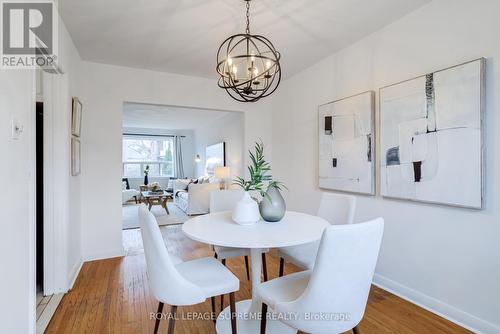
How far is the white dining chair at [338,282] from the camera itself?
43.3 inches

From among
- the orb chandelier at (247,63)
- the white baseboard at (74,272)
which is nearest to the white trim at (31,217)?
the white baseboard at (74,272)

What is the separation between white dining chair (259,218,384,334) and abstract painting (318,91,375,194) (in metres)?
1.55

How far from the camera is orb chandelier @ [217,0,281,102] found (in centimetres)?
177

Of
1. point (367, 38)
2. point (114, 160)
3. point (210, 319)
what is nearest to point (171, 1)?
point (367, 38)

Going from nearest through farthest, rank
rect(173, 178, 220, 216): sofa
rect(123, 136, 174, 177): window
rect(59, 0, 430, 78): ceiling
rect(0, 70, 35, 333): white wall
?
rect(0, 70, 35, 333): white wall < rect(59, 0, 430, 78): ceiling < rect(173, 178, 220, 216): sofa < rect(123, 136, 174, 177): window

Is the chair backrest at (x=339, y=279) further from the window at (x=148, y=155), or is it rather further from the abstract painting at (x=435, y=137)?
the window at (x=148, y=155)

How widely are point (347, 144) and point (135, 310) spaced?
252 cm

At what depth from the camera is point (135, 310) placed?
210 cm

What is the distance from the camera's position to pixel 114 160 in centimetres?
338

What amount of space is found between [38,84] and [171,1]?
5.00ft

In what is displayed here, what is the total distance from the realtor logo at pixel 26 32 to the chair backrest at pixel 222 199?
5.44 feet

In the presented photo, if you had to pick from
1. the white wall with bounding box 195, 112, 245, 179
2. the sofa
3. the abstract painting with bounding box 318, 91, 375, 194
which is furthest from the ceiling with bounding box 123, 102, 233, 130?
the abstract painting with bounding box 318, 91, 375, 194

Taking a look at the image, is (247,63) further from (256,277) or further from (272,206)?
(256,277)

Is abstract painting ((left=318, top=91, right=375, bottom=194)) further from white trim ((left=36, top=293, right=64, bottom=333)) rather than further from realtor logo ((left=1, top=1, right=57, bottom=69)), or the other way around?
white trim ((left=36, top=293, right=64, bottom=333))
